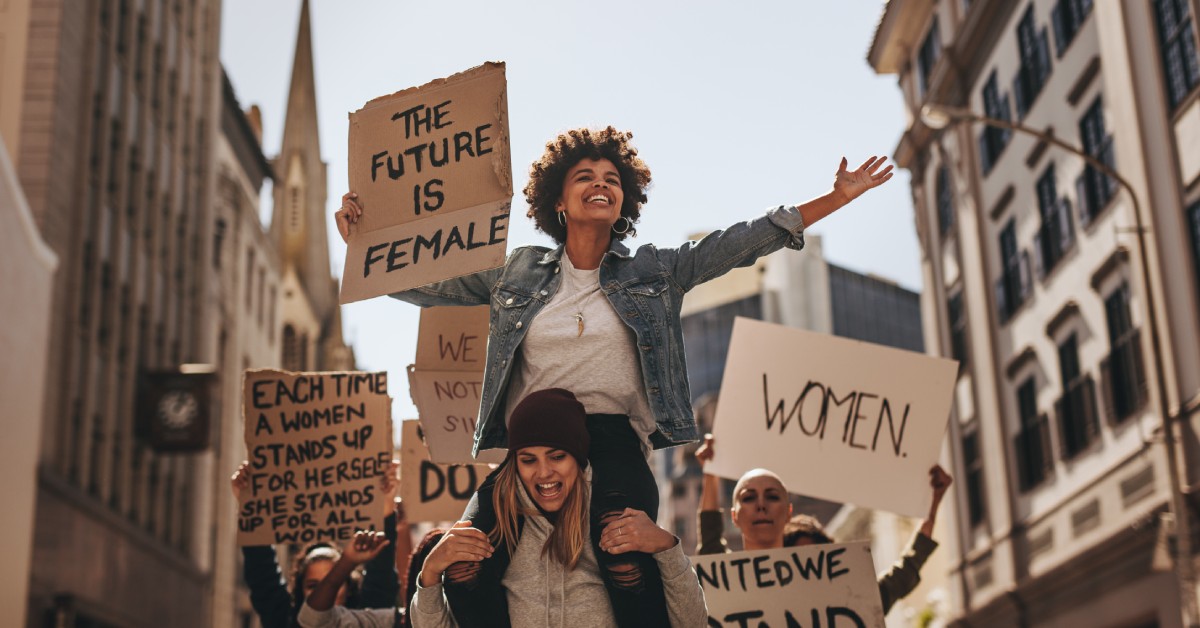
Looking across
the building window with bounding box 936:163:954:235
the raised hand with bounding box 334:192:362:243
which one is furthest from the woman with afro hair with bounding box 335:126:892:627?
the building window with bounding box 936:163:954:235

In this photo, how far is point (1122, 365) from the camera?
80.4ft

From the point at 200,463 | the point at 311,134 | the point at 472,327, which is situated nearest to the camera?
the point at 472,327

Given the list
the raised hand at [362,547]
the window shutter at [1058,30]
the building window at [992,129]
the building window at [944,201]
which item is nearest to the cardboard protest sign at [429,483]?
the raised hand at [362,547]

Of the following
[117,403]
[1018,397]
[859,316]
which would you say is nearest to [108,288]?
[117,403]

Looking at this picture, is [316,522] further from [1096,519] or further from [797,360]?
[1096,519]

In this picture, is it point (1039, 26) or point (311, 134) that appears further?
point (311, 134)

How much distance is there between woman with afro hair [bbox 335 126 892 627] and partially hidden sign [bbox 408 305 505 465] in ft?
6.14

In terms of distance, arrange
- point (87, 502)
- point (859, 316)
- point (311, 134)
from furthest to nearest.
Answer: point (859, 316) < point (311, 134) < point (87, 502)

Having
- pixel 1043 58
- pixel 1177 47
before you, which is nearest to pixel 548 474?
pixel 1177 47

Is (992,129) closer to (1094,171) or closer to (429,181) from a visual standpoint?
(1094,171)

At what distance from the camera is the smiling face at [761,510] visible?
23.8 feet

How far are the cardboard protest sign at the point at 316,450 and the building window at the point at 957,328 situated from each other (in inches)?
1080

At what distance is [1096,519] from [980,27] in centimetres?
1120

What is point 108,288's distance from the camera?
99.1 feet
